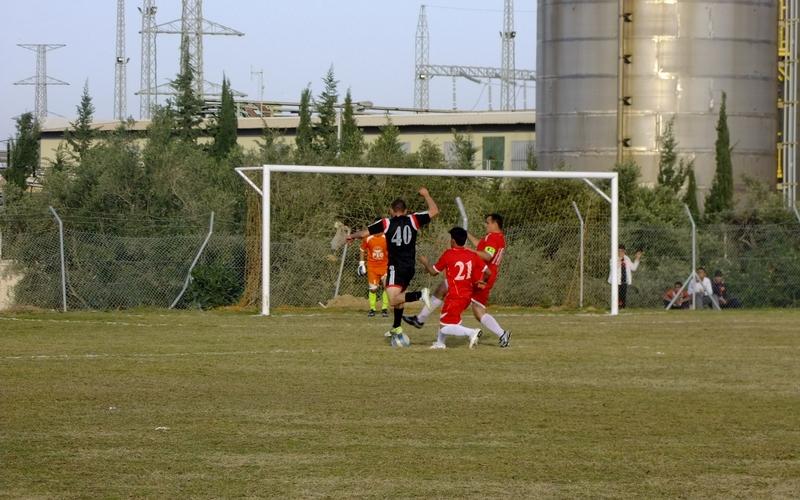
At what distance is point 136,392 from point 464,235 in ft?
19.0

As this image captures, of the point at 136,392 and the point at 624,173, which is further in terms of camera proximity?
the point at 624,173

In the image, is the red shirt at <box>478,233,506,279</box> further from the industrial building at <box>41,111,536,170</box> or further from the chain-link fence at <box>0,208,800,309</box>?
the industrial building at <box>41,111,536,170</box>

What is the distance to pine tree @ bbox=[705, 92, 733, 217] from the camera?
47.2 m

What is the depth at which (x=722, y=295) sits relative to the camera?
3195 cm

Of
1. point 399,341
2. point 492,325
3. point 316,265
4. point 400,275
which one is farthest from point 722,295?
point 399,341

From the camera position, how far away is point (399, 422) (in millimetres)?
11406

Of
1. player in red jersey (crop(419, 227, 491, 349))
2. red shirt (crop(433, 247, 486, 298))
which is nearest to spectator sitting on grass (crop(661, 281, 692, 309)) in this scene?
player in red jersey (crop(419, 227, 491, 349))

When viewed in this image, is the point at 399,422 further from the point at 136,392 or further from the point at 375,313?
the point at 375,313

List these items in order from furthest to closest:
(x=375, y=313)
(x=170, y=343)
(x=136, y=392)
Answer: (x=375, y=313), (x=170, y=343), (x=136, y=392)

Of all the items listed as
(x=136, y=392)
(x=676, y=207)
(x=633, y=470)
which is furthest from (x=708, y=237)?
(x=633, y=470)

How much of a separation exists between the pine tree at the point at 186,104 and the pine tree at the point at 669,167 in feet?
79.0

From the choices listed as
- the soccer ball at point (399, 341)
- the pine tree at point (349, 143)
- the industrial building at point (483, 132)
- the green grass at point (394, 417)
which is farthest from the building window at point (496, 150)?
the soccer ball at point (399, 341)

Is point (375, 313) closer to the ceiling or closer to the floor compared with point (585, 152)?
closer to the floor

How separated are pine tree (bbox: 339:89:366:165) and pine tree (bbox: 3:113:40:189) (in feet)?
45.6
